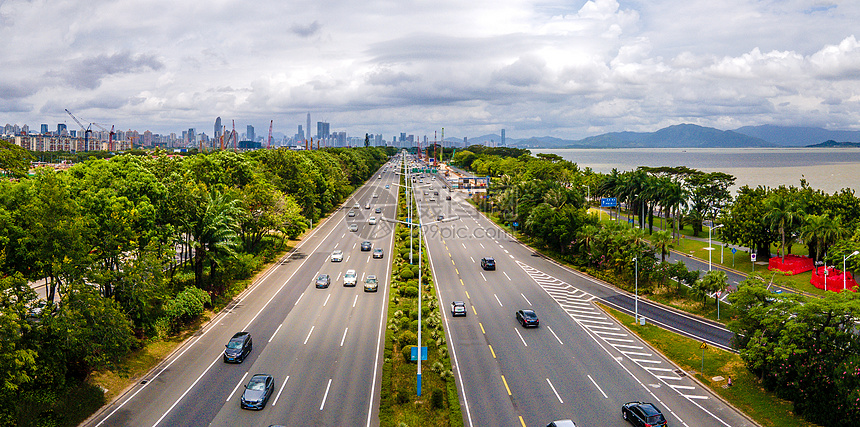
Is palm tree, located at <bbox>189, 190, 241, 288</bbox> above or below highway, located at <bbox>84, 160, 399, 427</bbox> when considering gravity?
above

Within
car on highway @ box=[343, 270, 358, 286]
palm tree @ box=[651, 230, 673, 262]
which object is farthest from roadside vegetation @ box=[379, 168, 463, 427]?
palm tree @ box=[651, 230, 673, 262]

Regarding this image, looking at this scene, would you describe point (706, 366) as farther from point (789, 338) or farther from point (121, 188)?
point (121, 188)

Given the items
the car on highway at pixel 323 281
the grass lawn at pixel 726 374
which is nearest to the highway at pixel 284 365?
the car on highway at pixel 323 281

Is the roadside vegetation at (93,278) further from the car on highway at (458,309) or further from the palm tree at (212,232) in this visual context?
the car on highway at (458,309)

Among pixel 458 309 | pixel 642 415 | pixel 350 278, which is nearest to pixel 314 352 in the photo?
pixel 458 309

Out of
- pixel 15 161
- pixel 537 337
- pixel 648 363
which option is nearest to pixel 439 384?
pixel 537 337

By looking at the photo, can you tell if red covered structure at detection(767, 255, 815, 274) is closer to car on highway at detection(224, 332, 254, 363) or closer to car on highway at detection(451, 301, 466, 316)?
car on highway at detection(451, 301, 466, 316)
